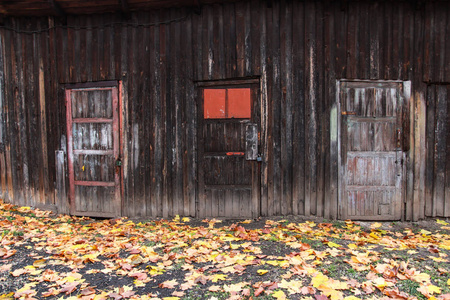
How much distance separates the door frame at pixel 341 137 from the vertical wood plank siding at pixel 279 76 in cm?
3

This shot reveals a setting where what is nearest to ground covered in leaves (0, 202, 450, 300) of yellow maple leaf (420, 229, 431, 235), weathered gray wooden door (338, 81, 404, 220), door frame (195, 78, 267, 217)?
yellow maple leaf (420, 229, 431, 235)

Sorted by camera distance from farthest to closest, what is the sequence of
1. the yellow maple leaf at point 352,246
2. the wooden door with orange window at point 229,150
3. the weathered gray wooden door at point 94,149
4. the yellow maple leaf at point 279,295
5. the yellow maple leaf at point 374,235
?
the weathered gray wooden door at point 94,149
the wooden door with orange window at point 229,150
the yellow maple leaf at point 374,235
the yellow maple leaf at point 352,246
the yellow maple leaf at point 279,295

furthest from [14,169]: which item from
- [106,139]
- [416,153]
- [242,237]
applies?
[416,153]

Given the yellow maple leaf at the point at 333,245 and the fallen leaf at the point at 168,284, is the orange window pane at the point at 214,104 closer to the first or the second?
the yellow maple leaf at the point at 333,245

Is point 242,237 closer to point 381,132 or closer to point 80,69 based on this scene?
point 381,132

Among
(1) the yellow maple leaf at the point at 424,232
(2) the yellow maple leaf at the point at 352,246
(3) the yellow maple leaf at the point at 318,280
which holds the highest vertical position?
(3) the yellow maple leaf at the point at 318,280

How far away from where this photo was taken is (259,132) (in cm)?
575

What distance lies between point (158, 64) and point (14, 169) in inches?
161

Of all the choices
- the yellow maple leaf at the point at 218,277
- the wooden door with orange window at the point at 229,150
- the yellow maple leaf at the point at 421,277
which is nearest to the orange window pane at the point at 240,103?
the wooden door with orange window at the point at 229,150

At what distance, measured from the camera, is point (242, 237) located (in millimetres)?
4660

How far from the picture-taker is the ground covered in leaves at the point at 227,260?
308 centimetres

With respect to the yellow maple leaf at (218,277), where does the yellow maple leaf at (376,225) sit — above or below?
below

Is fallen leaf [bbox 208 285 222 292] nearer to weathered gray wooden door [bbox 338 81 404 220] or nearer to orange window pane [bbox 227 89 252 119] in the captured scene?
orange window pane [bbox 227 89 252 119]

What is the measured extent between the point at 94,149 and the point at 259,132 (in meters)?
3.42
